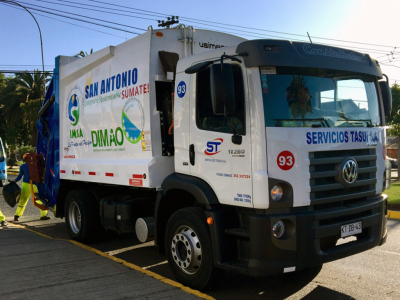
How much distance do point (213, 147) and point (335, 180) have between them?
1.29m

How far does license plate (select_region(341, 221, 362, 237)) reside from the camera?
4.23m

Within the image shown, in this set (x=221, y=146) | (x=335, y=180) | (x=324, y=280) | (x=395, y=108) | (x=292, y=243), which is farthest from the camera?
(x=395, y=108)

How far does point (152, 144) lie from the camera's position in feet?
17.4

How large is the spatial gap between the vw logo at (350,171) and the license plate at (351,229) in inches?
17.6

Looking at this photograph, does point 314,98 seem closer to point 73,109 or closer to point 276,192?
point 276,192

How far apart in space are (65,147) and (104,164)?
1664 mm

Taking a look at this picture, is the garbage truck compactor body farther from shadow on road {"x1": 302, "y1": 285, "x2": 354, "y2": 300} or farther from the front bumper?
shadow on road {"x1": 302, "y1": 285, "x2": 354, "y2": 300}

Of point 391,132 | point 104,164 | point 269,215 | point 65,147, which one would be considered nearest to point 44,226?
point 65,147

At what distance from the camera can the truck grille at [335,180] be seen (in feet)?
13.5

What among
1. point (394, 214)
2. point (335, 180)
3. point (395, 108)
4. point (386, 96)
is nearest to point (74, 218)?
point (335, 180)

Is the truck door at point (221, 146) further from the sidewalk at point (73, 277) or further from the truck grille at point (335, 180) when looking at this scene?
the sidewalk at point (73, 277)

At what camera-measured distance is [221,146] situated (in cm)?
440

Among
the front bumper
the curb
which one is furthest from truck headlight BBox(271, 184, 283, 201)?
the curb

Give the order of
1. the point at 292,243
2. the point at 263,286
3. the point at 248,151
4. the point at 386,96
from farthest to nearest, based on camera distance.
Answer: the point at 386,96 → the point at 263,286 → the point at 248,151 → the point at 292,243
